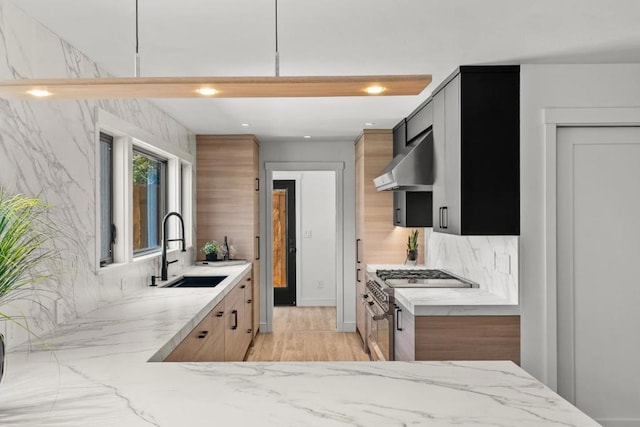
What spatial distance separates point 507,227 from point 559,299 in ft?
1.80

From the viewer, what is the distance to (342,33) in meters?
2.37

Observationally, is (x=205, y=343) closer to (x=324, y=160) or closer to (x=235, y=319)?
(x=235, y=319)

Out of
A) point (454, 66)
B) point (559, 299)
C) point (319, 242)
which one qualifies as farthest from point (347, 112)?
point (319, 242)

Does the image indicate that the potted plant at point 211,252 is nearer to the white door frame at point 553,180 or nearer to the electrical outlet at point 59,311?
the electrical outlet at point 59,311

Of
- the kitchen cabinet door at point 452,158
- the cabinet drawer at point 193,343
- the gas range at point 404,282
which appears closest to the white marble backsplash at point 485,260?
the gas range at point 404,282

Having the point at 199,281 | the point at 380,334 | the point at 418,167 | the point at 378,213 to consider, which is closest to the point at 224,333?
the point at 199,281

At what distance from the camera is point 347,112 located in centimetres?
423

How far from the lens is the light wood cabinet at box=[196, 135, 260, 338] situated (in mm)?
5422

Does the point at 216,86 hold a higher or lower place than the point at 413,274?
higher

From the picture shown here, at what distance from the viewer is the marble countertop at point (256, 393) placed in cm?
124

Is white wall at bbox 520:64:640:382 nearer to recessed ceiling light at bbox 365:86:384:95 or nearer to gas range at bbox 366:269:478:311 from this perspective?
gas range at bbox 366:269:478:311

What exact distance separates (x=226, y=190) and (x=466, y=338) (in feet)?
10.9

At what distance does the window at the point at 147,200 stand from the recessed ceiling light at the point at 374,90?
2.67m

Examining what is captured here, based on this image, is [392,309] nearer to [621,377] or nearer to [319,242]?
[621,377]
